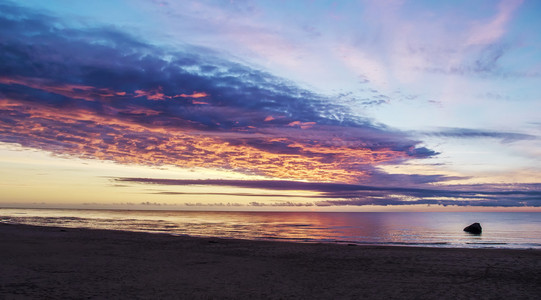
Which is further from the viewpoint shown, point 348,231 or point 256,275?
point 348,231

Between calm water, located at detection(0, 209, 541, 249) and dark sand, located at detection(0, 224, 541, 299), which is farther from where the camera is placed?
calm water, located at detection(0, 209, 541, 249)

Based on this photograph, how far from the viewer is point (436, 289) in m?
15.8

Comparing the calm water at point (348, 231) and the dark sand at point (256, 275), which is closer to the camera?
the dark sand at point (256, 275)

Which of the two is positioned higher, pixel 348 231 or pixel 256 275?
pixel 256 275

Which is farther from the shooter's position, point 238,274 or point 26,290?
point 238,274

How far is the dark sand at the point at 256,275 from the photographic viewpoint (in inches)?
571

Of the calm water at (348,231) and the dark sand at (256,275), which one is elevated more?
the dark sand at (256,275)

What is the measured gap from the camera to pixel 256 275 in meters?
18.9

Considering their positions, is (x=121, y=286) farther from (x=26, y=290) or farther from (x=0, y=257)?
(x=0, y=257)

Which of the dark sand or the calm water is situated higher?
the dark sand

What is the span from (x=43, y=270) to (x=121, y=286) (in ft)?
19.9

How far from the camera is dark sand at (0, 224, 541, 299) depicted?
14508mm

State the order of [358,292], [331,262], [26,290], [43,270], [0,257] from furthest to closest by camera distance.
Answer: [331,262], [0,257], [43,270], [358,292], [26,290]

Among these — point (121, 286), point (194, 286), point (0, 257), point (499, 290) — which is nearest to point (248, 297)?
point (194, 286)
